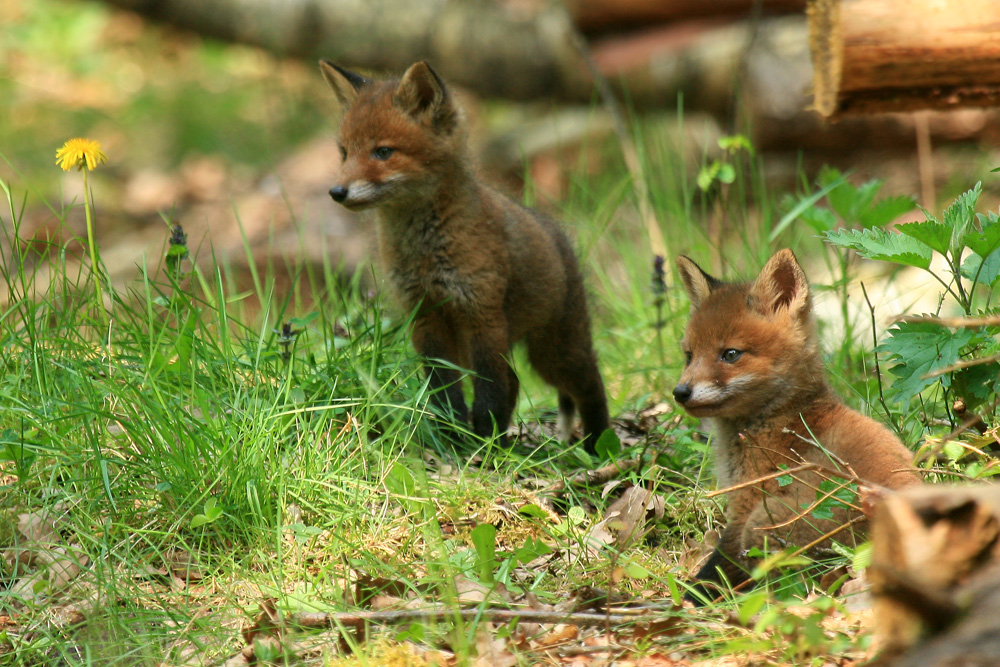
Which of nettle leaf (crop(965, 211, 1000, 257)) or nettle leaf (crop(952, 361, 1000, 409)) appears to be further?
nettle leaf (crop(952, 361, 1000, 409))

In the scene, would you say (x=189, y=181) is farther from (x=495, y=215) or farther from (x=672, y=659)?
(x=672, y=659)

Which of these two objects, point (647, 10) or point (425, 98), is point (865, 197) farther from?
point (647, 10)

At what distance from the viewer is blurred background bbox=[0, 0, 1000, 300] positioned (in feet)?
23.4

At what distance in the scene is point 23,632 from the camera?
296cm

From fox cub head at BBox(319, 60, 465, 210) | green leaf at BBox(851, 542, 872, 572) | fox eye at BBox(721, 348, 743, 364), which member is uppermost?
fox cub head at BBox(319, 60, 465, 210)

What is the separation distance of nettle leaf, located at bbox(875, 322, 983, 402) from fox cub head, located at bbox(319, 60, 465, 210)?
222 cm

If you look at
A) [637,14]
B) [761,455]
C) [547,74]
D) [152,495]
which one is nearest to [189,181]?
[547,74]

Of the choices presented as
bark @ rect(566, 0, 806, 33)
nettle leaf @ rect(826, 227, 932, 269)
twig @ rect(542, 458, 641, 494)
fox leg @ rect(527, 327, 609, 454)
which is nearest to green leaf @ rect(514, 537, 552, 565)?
twig @ rect(542, 458, 641, 494)

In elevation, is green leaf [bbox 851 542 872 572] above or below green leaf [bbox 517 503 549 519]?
above

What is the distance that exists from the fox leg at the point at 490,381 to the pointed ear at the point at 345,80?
1.44m

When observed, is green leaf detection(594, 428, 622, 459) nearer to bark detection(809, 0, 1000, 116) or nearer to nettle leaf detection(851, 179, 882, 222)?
nettle leaf detection(851, 179, 882, 222)

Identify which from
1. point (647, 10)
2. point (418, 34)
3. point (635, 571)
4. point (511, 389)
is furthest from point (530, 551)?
point (418, 34)

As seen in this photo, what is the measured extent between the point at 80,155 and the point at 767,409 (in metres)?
2.97

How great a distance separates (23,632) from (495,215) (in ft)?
8.81
